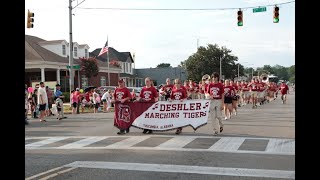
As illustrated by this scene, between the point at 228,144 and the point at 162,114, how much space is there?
3.36 meters

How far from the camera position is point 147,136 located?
1279cm

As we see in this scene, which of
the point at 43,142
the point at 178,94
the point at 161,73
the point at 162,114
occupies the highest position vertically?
the point at 161,73

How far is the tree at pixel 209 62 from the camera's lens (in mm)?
77250

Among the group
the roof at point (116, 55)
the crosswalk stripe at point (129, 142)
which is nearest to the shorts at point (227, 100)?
the crosswalk stripe at point (129, 142)

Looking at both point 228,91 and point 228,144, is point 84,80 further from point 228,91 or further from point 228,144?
point 228,144

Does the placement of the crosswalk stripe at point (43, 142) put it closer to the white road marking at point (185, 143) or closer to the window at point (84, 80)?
the white road marking at point (185, 143)

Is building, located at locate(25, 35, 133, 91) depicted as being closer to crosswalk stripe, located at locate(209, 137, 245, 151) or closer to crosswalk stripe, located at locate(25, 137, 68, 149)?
crosswalk stripe, located at locate(25, 137, 68, 149)

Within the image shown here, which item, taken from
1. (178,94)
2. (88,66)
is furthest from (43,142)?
(88,66)

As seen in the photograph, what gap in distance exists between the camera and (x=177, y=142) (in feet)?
37.3

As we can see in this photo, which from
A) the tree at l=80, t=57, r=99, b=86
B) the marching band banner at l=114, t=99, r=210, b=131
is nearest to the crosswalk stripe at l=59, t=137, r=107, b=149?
the marching band banner at l=114, t=99, r=210, b=131

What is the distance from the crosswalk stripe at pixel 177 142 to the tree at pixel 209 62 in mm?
64693

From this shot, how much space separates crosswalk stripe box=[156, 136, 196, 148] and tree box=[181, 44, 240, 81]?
2547 inches
